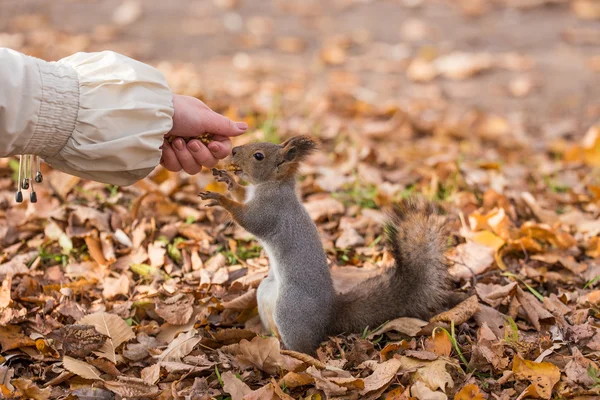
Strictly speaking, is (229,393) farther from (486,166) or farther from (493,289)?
(486,166)

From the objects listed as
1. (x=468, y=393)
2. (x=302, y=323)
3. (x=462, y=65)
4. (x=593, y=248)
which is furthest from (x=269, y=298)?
(x=462, y=65)

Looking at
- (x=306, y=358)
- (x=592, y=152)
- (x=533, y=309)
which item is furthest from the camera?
(x=592, y=152)

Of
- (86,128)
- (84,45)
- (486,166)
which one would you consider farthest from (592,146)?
(84,45)

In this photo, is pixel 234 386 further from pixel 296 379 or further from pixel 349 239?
pixel 349 239

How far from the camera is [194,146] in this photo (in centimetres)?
246

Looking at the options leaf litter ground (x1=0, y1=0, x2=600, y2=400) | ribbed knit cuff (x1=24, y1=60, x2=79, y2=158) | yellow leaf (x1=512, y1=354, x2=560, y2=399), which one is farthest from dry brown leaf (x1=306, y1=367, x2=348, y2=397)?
ribbed knit cuff (x1=24, y1=60, x2=79, y2=158)

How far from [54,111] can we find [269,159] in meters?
0.85

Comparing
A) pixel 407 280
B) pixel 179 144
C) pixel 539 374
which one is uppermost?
pixel 179 144

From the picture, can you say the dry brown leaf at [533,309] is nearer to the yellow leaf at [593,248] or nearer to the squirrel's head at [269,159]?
the yellow leaf at [593,248]

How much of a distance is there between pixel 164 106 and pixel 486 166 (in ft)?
7.18

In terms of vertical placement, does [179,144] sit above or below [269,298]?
above

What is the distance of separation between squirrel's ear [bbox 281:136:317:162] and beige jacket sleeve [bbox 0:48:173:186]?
50 cm

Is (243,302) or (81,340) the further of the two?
(243,302)

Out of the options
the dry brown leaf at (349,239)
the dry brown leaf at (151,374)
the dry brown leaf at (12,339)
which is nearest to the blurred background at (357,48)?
the dry brown leaf at (349,239)
